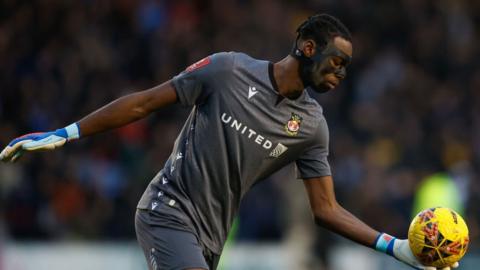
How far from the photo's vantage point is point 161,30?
54.4 feet

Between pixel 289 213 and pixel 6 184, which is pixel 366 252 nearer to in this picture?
pixel 289 213

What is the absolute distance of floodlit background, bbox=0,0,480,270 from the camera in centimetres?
1403

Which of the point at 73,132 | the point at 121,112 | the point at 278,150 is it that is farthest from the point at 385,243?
the point at 73,132

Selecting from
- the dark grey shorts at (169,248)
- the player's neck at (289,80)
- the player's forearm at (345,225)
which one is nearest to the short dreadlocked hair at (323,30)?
the player's neck at (289,80)

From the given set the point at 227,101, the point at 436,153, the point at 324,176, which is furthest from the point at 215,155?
the point at 436,153

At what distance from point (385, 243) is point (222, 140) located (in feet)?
4.23

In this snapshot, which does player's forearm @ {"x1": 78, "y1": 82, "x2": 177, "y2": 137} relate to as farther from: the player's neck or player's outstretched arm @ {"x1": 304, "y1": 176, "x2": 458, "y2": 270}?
player's outstretched arm @ {"x1": 304, "y1": 176, "x2": 458, "y2": 270}

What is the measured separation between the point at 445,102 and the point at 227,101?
9881 millimetres

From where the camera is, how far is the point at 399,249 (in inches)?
286

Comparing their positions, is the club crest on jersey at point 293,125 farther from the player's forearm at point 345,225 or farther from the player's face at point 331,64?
the player's forearm at point 345,225

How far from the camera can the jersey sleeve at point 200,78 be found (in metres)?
6.92

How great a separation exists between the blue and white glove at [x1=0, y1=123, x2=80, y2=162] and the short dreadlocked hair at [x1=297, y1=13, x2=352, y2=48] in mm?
1574

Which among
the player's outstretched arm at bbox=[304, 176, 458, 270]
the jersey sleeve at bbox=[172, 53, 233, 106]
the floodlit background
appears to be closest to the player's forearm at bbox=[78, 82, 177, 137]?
the jersey sleeve at bbox=[172, 53, 233, 106]

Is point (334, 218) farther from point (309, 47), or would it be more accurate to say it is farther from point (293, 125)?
point (309, 47)
